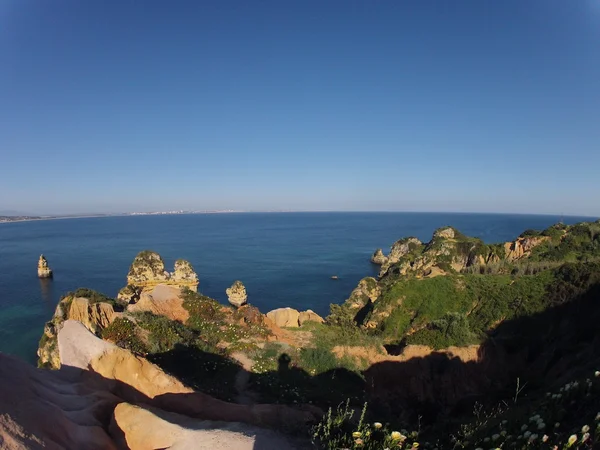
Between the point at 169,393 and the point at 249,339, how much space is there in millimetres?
12113

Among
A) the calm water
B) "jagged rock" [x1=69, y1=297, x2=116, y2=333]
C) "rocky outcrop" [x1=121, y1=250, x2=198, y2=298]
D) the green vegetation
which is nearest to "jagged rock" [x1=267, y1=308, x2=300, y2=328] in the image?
"jagged rock" [x1=69, y1=297, x2=116, y2=333]

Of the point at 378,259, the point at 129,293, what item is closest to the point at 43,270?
the point at 129,293

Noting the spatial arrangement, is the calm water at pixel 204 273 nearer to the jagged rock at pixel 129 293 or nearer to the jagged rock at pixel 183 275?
the jagged rock at pixel 183 275

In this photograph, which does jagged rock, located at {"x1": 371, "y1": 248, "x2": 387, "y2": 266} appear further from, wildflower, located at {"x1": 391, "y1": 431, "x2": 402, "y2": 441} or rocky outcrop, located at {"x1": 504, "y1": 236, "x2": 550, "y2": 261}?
wildflower, located at {"x1": 391, "y1": 431, "x2": 402, "y2": 441}

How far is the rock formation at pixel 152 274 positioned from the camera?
187ft

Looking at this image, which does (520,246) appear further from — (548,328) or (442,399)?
(442,399)

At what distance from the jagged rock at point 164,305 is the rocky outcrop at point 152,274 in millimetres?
30607

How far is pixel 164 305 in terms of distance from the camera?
87.0 feet

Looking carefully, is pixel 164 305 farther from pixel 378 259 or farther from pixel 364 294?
pixel 378 259

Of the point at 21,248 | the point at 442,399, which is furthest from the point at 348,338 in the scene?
the point at 21,248

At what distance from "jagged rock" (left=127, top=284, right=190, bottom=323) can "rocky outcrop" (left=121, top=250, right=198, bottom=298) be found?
30.6 meters

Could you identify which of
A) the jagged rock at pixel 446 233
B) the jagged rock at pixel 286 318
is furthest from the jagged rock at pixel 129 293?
the jagged rock at pixel 446 233

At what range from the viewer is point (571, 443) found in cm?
465

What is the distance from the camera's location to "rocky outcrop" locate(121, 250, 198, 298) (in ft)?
187
